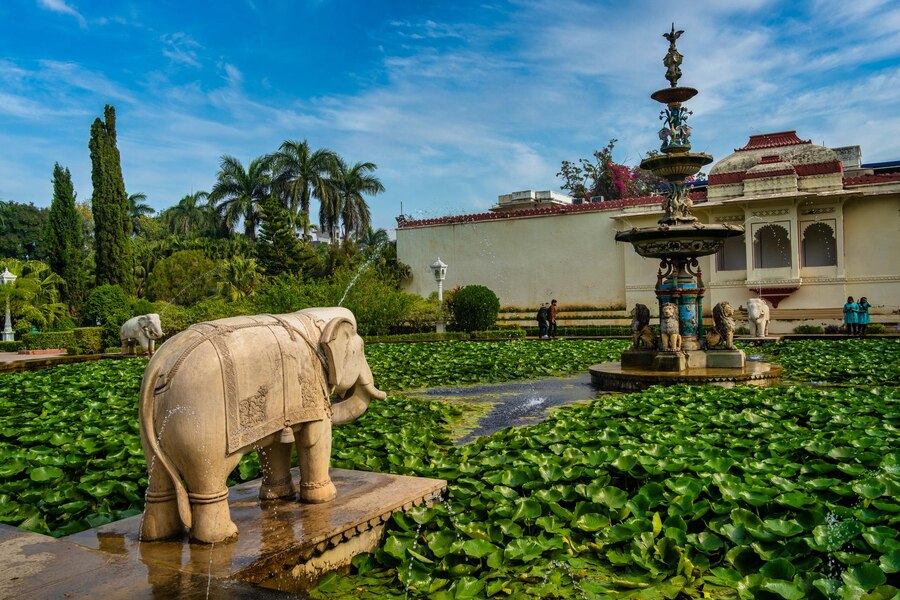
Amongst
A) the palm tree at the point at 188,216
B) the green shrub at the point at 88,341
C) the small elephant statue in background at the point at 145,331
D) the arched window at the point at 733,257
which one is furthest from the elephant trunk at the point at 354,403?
the palm tree at the point at 188,216

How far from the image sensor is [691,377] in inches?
331

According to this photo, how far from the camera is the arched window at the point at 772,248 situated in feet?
74.5

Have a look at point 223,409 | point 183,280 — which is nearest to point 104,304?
point 183,280

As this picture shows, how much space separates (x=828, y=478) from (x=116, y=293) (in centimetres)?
2282

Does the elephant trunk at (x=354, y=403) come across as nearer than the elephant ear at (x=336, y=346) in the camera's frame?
Answer: No

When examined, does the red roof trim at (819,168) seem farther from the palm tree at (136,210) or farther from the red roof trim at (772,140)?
the palm tree at (136,210)

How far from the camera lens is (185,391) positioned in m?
2.78

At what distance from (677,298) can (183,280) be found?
2442 centimetres

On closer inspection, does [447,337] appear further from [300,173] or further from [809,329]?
[300,173]

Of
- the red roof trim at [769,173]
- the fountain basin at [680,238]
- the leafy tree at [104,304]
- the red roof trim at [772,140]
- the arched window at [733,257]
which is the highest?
the red roof trim at [772,140]

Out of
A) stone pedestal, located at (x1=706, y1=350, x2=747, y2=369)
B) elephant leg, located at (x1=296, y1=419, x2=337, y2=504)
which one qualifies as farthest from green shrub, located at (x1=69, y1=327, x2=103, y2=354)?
elephant leg, located at (x1=296, y1=419, x2=337, y2=504)

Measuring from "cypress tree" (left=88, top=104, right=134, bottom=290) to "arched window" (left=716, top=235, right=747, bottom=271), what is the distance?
22.0m

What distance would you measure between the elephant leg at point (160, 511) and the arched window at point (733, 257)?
2254 cm

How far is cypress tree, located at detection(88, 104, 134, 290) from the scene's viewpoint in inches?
1001
